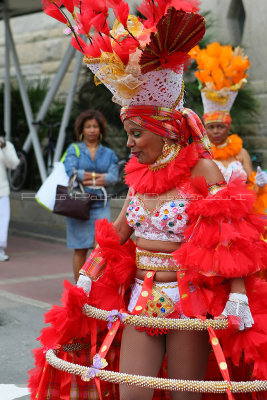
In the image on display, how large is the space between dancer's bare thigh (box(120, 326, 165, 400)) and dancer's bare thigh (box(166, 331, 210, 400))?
2.3 inches

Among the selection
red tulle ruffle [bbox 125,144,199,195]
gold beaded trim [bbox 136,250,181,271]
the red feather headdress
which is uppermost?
the red feather headdress

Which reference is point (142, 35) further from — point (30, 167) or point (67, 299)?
point (30, 167)

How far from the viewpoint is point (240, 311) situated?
288 centimetres

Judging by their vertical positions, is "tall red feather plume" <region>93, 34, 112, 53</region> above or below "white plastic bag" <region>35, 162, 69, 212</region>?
above

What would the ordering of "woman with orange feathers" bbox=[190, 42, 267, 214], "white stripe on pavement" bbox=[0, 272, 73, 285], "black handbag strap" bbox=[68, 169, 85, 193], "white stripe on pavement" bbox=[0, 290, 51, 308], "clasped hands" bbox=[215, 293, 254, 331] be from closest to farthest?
1. "clasped hands" bbox=[215, 293, 254, 331]
2. "white stripe on pavement" bbox=[0, 290, 51, 308]
3. "black handbag strap" bbox=[68, 169, 85, 193]
4. "woman with orange feathers" bbox=[190, 42, 267, 214]
5. "white stripe on pavement" bbox=[0, 272, 73, 285]

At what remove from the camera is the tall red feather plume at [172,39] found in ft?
9.13

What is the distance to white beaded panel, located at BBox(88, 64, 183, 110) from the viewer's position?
2.99m

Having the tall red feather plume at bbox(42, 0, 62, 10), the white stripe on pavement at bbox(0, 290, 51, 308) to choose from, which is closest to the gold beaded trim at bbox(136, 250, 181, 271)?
the tall red feather plume at bbox(42, 0, 62, 10)

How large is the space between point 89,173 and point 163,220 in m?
3.94

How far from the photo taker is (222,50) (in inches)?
284

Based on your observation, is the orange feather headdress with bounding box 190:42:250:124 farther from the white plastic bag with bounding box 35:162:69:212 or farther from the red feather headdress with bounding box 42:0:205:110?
the red feather headdress with bounding box 42:0:205:110

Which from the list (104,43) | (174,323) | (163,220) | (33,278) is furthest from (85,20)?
(33,278)

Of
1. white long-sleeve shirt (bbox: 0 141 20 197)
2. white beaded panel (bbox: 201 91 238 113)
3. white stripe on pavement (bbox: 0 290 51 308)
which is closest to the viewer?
white stripe on pavement (bbox: 0 290 51 308)

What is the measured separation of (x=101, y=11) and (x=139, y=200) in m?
0.89
